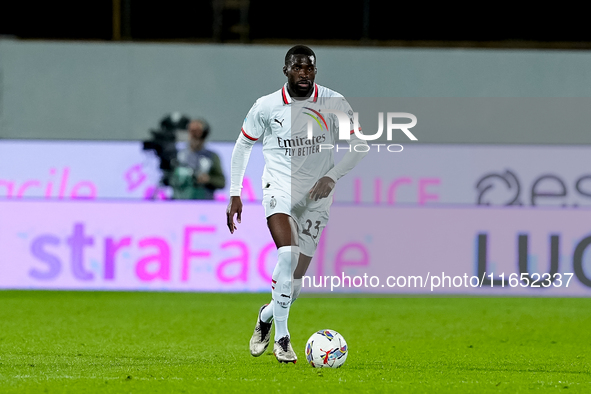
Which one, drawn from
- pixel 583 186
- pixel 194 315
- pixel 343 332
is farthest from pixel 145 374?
pixel 583 186

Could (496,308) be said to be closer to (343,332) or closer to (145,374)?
(343,332)

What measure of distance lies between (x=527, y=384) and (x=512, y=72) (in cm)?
985

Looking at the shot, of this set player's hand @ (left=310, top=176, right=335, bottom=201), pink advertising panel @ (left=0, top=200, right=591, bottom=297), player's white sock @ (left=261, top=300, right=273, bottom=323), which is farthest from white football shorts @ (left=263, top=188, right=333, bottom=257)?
pink advertising panel @ (left=0, top=200, right=591, bottom=297)

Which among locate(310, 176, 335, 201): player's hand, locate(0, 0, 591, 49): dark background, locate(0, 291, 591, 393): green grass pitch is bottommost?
locate(0, 291, 591, 393): green grass pitch

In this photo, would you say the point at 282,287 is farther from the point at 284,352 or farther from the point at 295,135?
the point at 295,135

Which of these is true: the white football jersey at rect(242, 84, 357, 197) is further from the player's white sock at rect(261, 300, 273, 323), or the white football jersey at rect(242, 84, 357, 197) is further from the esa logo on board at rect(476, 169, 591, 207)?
the esa logo on board at rect(476, 169, 591, 207)

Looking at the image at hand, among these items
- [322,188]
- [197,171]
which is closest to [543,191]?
[197,171]

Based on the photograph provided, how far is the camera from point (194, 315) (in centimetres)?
1021

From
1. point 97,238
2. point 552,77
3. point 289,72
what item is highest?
point 552,77

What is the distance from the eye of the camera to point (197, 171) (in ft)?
43.7

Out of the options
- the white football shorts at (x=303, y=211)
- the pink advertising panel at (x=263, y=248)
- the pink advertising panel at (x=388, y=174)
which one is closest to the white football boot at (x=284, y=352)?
the white football shorts at (x=303, y=211)

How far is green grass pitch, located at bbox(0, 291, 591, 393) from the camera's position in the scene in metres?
5.65

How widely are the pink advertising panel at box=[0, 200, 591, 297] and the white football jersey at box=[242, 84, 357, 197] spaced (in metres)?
5.68

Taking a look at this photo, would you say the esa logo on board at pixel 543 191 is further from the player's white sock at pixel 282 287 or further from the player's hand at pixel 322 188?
the player's white sock at pixel 282 287
